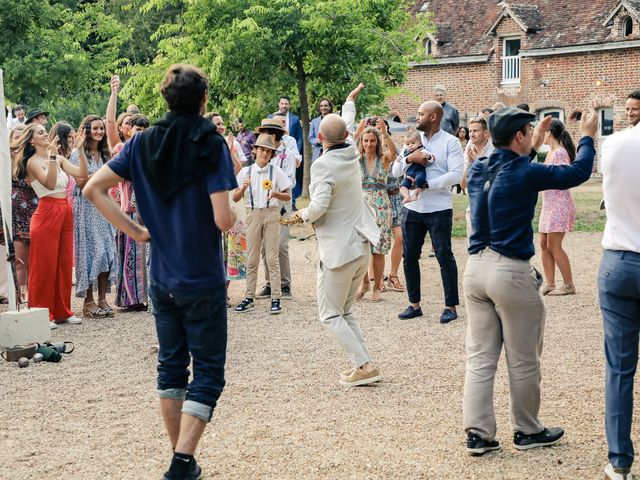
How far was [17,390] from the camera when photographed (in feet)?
23.7

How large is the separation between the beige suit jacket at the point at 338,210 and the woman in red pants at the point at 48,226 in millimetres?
3384

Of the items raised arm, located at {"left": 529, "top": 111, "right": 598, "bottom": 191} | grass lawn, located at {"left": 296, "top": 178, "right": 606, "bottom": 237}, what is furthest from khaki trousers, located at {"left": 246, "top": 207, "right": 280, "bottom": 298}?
grass lawn, located at {"left": 296, "top": 178, "right": 606, "bottom": 237}

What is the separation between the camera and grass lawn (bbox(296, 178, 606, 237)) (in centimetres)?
1828

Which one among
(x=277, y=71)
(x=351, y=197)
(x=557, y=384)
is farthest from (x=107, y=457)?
(x=277, y=71)

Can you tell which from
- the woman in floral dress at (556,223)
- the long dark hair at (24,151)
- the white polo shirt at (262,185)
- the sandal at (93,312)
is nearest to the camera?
Result: the long dark hair at (24,151)

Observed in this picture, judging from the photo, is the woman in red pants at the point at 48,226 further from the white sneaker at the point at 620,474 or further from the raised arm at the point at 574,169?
the white sneaker at the point at 620,474

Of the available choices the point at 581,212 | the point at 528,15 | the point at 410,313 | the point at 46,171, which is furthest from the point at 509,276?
the point at 528,15

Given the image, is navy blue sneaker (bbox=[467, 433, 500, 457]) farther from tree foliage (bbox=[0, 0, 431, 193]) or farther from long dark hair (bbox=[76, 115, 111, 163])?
tree foliage (bbox=[0, 0, 431, 193])

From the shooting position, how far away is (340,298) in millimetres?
7047

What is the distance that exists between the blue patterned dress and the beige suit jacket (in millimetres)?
3979

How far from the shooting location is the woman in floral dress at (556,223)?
10.7m

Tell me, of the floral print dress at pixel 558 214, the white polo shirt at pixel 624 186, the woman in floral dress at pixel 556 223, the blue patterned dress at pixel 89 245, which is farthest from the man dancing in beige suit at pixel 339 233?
the floral print dress at pixel 558 214

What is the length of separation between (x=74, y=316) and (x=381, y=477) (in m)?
6.04

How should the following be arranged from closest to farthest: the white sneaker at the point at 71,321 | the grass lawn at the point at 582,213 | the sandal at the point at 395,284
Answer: the white sneaker at the point at 71,321, the sandal at the point at 395,284, the grass lawn at the point at 582,213
